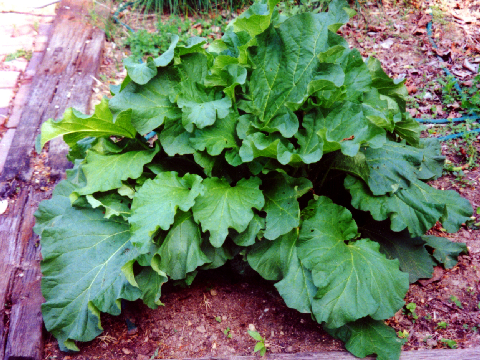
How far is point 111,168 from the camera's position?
2.26 metres

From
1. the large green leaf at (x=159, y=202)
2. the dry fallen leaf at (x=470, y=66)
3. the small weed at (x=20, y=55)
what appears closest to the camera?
the large green leaf at (x=159, y=202)

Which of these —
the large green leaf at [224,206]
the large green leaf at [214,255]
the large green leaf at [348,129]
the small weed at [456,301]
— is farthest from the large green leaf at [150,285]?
the small weed at [456,301]

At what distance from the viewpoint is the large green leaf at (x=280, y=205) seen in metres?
2.05

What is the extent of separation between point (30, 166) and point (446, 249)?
9.33 ft

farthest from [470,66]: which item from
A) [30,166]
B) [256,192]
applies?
[30,166]

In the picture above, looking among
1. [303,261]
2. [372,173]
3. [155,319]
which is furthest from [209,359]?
[372,173]

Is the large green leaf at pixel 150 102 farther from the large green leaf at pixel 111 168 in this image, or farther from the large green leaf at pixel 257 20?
the large green leaf at pixel 257 20

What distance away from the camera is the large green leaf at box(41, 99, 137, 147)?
219 cm

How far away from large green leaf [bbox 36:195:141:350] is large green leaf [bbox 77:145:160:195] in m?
0.18

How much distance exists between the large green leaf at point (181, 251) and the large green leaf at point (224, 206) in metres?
0.12

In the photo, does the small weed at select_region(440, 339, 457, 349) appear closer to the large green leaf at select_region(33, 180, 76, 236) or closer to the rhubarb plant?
the rhubarb plant

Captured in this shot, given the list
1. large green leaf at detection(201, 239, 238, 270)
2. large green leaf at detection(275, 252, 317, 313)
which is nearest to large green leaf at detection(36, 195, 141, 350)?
large green leaf at detection(201, 239, 238, 270)

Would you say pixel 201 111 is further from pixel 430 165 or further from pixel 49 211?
pixel 430 165

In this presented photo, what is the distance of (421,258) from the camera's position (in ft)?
7.73
